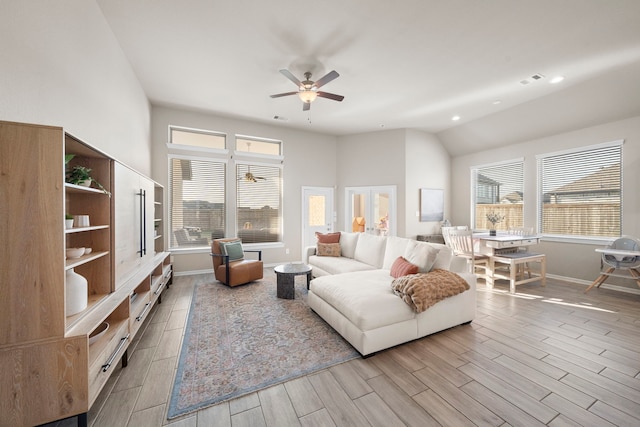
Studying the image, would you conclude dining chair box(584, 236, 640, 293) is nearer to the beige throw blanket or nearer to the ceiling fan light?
the beige throw blanket

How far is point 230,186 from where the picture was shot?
558 cm

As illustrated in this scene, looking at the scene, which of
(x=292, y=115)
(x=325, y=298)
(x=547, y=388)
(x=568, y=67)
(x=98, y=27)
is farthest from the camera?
(x=292, y=115)

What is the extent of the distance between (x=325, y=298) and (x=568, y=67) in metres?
4.64

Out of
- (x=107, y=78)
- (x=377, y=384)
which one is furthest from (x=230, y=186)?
(x=377, y=384)

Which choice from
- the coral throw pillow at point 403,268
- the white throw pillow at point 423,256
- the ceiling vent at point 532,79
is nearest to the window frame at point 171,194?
the coral throw pillow at point 403,268

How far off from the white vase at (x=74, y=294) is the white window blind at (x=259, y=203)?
4.06 metres

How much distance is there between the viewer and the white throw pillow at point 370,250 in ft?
13.3

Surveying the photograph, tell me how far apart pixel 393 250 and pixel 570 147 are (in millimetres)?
4340

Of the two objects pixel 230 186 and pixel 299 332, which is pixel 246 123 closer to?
pixel 230 186

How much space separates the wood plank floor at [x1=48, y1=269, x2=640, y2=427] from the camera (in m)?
1.60

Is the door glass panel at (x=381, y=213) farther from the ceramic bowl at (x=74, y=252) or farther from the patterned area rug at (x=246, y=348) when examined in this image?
the ceramic bowl at (x=74, y=252)

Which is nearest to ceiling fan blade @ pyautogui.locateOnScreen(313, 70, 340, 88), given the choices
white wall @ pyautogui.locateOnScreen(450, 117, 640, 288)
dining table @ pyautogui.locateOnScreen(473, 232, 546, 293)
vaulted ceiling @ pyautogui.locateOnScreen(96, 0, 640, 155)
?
vaulted ceiling @ pyautogui.locateOnScreen(96, 0, 640, 155)

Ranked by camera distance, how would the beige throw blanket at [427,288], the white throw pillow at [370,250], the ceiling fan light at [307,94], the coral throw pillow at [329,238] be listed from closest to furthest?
1. the beige throw blanket at [427,288]
2. the ceiling fan light at [307,94]
3. the white throw pillow at [370,250]
4. the coral throw pillow at [329,238]

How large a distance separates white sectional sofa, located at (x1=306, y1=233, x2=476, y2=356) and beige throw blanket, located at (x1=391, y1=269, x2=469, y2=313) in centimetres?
9
